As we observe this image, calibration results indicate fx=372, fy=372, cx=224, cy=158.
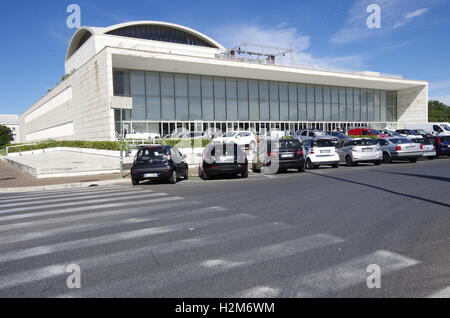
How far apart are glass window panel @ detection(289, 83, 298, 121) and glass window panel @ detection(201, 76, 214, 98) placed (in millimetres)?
11407

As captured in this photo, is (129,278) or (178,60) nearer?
(129,278)

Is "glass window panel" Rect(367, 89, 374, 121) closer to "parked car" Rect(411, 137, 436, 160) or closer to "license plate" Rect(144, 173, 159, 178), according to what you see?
"parked car" Rect(411, 137, 436, 160)

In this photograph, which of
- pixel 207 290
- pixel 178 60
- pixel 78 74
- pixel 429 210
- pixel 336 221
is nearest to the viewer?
pixel 207 290

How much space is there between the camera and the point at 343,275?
418 centimetres

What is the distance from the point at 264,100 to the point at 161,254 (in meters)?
42.0

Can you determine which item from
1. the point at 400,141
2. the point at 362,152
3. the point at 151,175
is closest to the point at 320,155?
the point at 362,152

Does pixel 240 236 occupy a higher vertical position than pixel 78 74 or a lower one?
lower

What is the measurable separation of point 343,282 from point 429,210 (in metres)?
4.63

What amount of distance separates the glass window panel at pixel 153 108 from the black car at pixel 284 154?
74.6 ft

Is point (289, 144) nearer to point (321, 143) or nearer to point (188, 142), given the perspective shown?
point (321, 143)

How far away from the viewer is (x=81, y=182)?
51.7 feet
